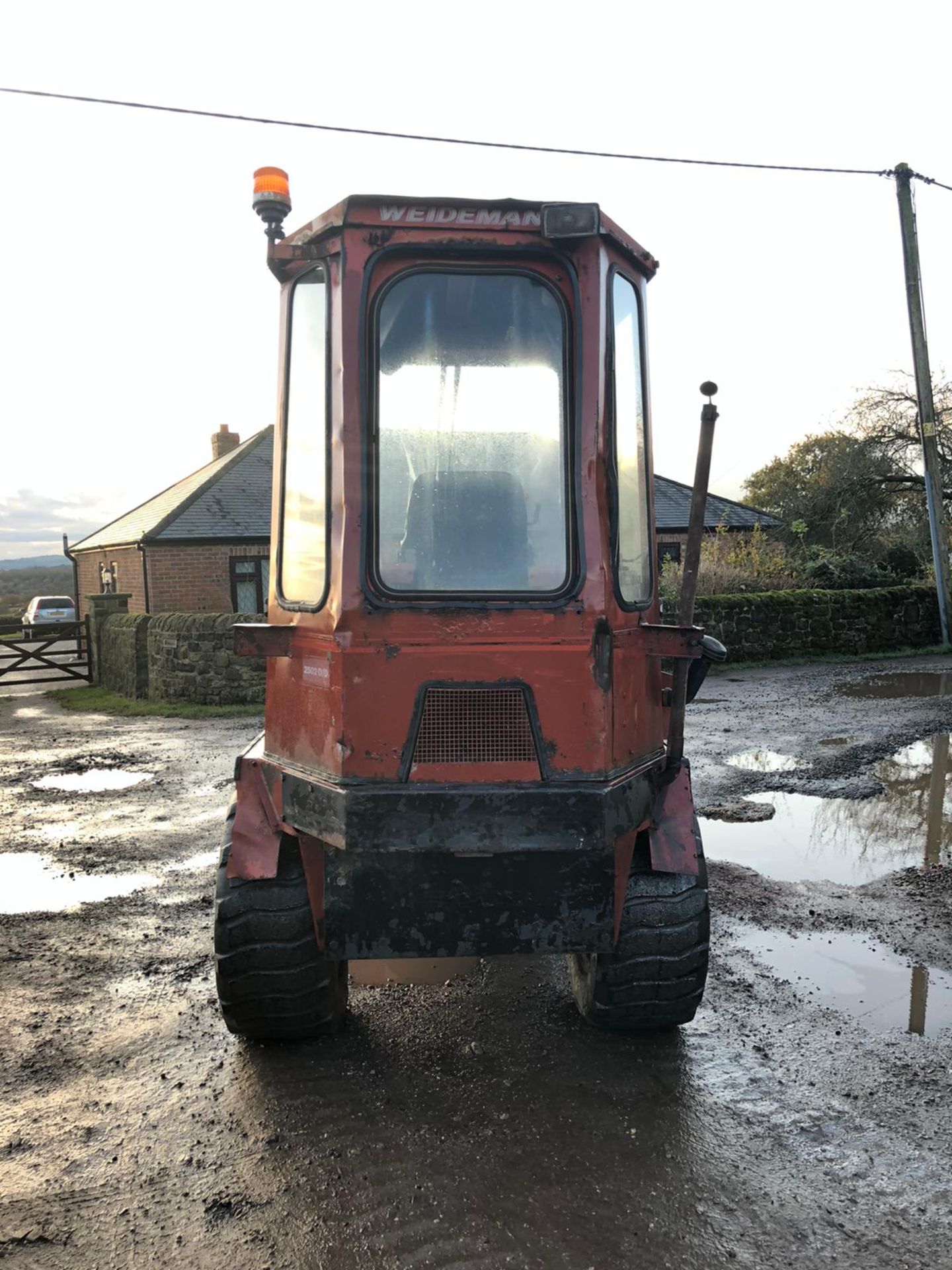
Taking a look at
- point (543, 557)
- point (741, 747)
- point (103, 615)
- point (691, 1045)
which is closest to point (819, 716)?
point (741, 747)

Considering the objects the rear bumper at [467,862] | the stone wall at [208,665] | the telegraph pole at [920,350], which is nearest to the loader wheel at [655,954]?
the rear bumper at [467,862]

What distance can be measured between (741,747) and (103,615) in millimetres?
13108

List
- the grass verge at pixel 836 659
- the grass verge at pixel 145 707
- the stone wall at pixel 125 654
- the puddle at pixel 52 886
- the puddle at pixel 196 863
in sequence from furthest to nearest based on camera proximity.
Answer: the grass verge at pixel 836 659 < the stone wall at pixel 125 654 < the grass verge at pixel 145 707 < the puddle at pixel 196 863 < the puddle at pixel 52 886

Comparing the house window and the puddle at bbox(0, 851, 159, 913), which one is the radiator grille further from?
the house window

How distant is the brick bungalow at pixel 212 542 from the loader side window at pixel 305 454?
1731cm

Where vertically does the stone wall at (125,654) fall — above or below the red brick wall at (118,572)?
below

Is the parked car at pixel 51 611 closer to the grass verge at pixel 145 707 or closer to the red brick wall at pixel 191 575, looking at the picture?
the red brick wall at pixel 191 575

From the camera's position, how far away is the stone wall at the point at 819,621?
17.4 metres

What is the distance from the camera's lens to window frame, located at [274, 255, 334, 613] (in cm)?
315

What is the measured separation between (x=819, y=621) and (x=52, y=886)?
15156 mm

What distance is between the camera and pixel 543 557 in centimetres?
306

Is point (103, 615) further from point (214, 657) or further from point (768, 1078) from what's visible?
point (768, 1078)

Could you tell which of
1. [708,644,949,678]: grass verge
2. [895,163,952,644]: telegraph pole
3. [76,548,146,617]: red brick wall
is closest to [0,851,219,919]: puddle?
[708,644,949,678]: grass verge

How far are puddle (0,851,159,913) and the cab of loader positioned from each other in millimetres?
3274
